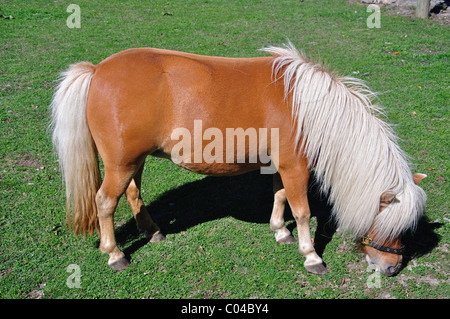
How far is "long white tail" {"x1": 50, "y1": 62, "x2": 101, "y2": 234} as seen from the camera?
368 cm

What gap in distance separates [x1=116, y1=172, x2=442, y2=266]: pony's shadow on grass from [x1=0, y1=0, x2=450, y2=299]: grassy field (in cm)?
2

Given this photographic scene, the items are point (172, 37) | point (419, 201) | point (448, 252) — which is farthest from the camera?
point (172, 37)

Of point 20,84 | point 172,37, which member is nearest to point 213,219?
point 20,84

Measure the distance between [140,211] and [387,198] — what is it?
2.46 metres

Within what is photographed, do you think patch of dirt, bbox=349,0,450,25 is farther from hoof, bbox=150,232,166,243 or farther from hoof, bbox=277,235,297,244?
hoof, bbox=150,232,166,243

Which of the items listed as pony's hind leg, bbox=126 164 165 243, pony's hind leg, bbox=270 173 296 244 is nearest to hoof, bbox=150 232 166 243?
pony's hind leg, bbox=126 164 165 243

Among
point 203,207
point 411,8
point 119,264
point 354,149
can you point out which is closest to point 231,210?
point 203,207

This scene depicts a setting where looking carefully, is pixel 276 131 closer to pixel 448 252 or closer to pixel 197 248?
pixel 197 248

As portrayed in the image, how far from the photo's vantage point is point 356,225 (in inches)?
146

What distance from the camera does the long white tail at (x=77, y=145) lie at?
3.68m

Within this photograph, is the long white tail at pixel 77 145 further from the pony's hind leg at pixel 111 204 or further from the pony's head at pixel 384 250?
the pony's head at pixel 384 250

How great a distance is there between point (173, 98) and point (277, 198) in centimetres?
161

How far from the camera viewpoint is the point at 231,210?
4.99 meters

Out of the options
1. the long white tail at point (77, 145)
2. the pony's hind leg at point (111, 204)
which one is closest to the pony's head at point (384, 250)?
the pony's hind leg at point (111, 204)
